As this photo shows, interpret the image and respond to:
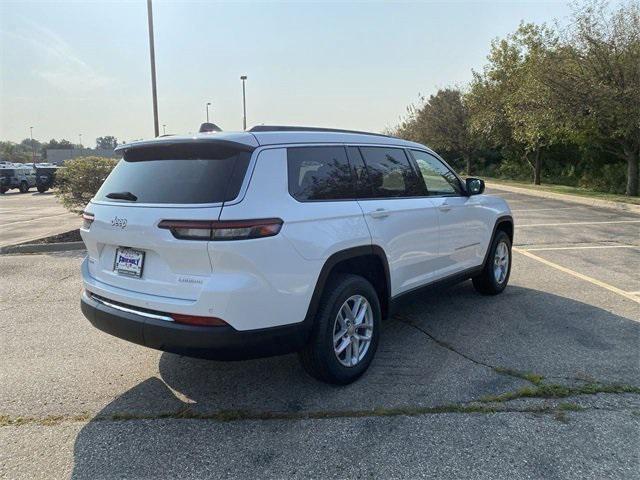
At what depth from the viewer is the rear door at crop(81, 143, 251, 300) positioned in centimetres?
298

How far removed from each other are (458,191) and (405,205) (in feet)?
3.78

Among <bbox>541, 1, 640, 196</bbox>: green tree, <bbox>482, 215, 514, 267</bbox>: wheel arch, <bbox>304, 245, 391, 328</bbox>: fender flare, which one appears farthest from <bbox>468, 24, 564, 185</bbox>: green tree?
<bbox>304, 245, 391, 328</bbox>: fender flare

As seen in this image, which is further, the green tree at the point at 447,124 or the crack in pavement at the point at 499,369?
the green tree at the point at 447,124

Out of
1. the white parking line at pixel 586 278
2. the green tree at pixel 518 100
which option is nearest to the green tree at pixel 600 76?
the green tree at pixel 518 100

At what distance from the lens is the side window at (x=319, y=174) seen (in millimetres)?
3354

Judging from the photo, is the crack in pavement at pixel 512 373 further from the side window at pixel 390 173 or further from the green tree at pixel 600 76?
the green tree at pixel 600 76

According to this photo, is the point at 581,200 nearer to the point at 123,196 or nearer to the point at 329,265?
the point at 329,265

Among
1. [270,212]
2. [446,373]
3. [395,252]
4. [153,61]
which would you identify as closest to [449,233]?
[395,252]

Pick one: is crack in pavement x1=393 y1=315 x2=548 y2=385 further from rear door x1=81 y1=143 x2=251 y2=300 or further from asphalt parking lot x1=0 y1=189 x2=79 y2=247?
asphalt parking lot x1=0 y1=189 x2=79 y2=247

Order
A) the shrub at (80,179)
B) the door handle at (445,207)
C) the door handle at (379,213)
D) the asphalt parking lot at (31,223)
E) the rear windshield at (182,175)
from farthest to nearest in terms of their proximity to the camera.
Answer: the asphalt parking lot at (31,223) < the shrub at (80,179) < the door handle at (445,207) < the door handle at (379,213) < the rear windshield at (182,175)

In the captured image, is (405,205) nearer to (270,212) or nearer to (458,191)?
(458,191)

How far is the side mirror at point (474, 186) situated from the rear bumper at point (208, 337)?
2.78 metres

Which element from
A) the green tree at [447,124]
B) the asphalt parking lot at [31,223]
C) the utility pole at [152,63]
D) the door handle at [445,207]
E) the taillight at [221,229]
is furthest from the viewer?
the green tree at [447,124]

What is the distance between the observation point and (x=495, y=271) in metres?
5.85
